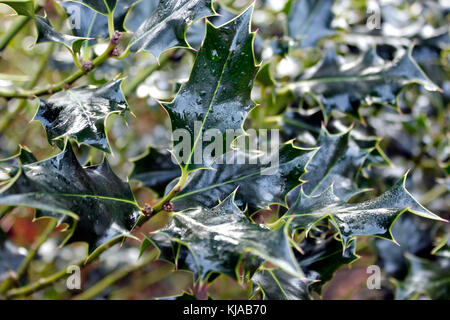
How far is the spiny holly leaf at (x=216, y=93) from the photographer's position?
655mm

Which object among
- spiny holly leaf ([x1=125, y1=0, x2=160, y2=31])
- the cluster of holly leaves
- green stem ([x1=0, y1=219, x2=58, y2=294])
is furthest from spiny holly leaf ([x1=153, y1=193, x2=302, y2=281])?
spiny holly leaf ([x1=125, y1=0, x2=160, y2=31])

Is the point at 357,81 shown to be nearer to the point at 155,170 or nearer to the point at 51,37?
the point at 155,170

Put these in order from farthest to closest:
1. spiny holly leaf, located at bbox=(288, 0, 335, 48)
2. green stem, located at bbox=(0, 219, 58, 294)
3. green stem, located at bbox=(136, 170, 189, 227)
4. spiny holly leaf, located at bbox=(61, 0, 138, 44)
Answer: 1. spiny holly leaf, located at bbox=(288, 0, 335, 48)
2. green stem, located at bbox=(0, 219, 58, 294)
3. spiny holly leaf, located at bbox=(61, 0, 138, 44)
4. green stem, located at bbox=(136, 170, 189, 227)

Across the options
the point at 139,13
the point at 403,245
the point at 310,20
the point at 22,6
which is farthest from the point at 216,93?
the point at 403,245

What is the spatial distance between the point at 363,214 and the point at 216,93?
318 millimetres

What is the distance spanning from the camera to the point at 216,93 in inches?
26.5

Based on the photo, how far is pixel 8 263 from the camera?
1036mm

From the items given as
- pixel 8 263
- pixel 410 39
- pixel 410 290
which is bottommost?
pixel 410 290

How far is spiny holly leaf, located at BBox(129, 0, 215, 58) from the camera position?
2.26ft

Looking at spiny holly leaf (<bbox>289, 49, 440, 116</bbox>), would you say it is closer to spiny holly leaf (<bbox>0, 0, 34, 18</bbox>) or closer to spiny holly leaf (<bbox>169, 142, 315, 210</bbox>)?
spiny holly leaf (<bbox>169, 142, 315, 210</bbox>)

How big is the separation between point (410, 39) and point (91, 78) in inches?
41.0

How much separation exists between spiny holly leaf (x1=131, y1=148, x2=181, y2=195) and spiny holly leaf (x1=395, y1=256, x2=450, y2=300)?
27.1 inches
